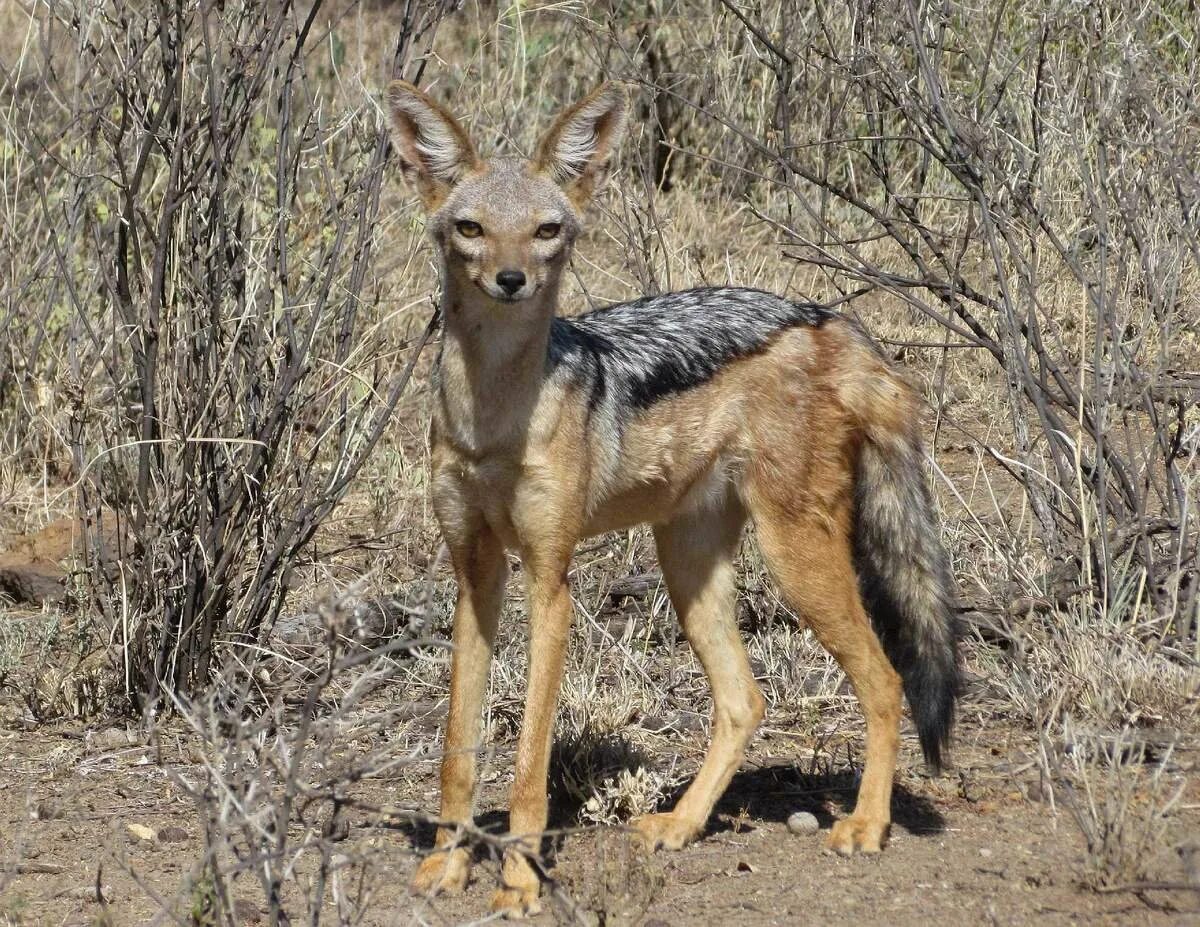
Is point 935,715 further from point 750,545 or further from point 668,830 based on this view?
point 750,545

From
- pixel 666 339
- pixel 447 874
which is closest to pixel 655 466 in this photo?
pixel 666 339

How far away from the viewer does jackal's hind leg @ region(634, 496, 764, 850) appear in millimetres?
5543

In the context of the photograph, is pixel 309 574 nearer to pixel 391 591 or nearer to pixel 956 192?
pixel 391 591

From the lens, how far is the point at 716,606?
18.5 ft

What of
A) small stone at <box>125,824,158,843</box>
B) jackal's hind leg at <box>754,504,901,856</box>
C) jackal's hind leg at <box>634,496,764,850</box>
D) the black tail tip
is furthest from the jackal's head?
small stone at <box>125,824,158,843</box>

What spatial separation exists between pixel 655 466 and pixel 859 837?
130cm

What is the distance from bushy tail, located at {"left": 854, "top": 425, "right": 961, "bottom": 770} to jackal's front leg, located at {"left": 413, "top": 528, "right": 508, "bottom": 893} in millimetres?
1254

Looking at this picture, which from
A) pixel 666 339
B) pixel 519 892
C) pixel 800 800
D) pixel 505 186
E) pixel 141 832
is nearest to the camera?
pixel 519 892

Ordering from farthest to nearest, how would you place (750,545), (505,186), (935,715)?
(750,545) < (935,715) < (505,186)

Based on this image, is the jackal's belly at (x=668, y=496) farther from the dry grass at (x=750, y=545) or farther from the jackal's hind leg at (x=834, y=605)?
the dry grass at (x=750, y=545)

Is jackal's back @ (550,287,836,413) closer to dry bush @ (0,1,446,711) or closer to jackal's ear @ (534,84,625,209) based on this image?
jackal's ear @ (534,84,625,209)

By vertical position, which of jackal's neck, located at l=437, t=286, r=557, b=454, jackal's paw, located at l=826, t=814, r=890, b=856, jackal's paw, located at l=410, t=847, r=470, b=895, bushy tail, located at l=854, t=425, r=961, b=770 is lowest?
jackal's paw, located at l=410, t=847, r=470, b=895

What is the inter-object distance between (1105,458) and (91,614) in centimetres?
384

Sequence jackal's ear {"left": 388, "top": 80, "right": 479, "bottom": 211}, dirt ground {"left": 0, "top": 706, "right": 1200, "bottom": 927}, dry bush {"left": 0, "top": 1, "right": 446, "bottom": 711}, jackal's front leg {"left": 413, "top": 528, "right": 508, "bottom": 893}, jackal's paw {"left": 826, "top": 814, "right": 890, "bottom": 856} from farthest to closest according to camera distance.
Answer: dry bush {"left": 0, "top": 1, "right": 446, "bottom": 711}, jackal's paw {"left": 826, "top": 814, "right": 890, "bottom": 856}, jackal's ear {"left": 388, "top": 80, "right": 479, "bottom": 211}, jackal's front leg {"left": 413, "top": 528, "right": 508, "bottom": 893}, dirt ground {"left": 0, "top": 706, "right": 1200, "bottom": 927}
